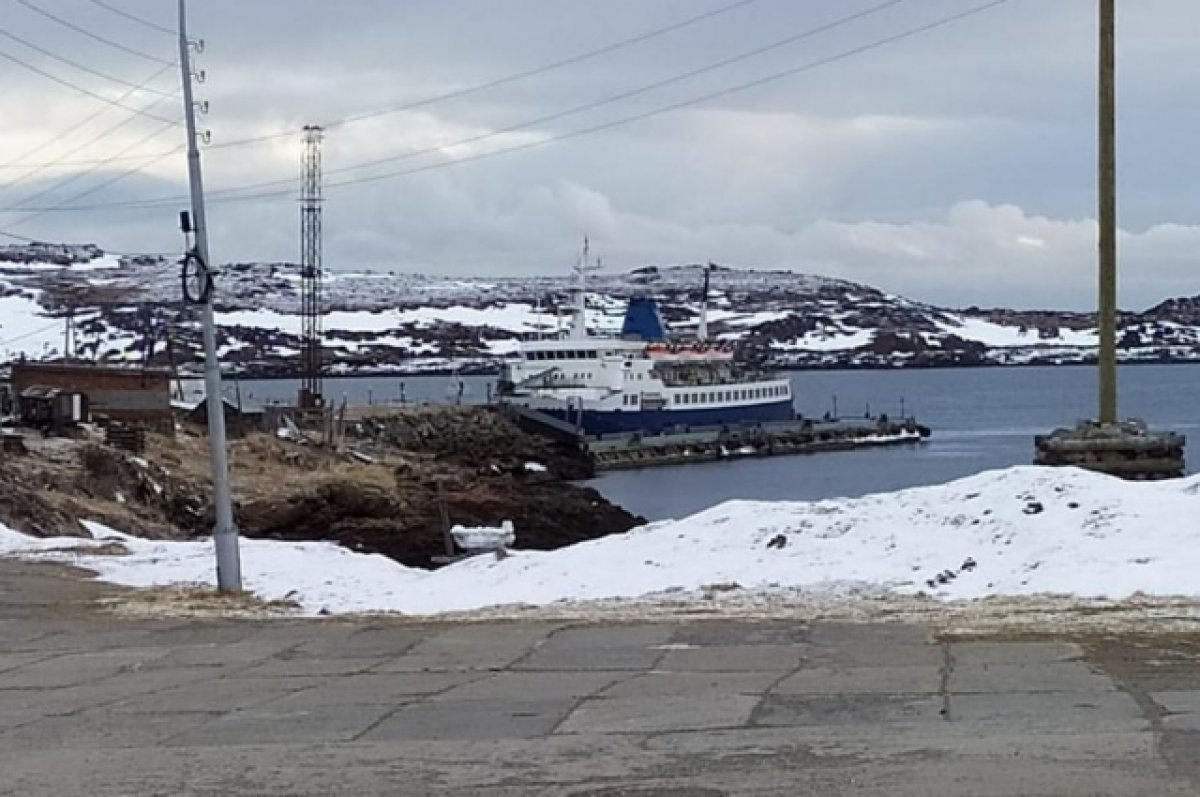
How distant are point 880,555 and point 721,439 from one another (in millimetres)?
76160

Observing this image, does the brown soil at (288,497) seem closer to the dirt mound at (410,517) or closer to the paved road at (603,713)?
the dirt mound at (410,517)

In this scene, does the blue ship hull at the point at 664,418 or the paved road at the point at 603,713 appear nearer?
the paved road at the point at 603,713

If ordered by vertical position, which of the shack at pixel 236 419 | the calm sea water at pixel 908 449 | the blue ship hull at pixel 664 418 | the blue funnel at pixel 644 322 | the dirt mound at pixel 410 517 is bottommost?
the calm sea water at pixel 908 449

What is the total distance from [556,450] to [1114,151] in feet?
222

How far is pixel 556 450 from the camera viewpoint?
3435 inches

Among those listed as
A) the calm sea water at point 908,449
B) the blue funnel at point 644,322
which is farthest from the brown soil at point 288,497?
the blue funnel at point 644,322

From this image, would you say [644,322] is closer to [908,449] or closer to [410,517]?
[908,449]

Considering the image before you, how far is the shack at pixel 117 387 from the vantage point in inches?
2232

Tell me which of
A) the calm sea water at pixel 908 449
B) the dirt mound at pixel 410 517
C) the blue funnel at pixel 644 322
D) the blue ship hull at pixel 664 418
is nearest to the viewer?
the dirt mound at pixel 410 517

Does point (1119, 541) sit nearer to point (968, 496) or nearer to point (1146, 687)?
point (968, 496)

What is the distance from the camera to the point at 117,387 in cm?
5753

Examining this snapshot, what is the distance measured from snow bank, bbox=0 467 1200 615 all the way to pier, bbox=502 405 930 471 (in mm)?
63667

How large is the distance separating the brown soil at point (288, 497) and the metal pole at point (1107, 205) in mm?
15961

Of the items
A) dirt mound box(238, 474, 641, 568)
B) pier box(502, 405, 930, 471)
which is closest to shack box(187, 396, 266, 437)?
dirt mound box(238, 474, 641, 568)
